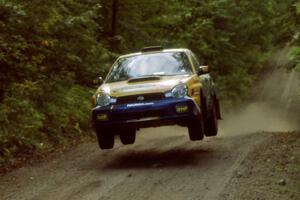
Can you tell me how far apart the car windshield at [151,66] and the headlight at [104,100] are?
977 mm

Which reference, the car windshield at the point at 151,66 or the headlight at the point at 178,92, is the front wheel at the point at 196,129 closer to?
the headlight at the point at 178,92

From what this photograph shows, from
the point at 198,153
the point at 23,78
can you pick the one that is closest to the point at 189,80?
the point at 198,153

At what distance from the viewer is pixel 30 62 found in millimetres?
14109

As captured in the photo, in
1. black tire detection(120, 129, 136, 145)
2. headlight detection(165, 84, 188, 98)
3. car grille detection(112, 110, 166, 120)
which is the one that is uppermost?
headlight detection(165, 84, 188, 98)

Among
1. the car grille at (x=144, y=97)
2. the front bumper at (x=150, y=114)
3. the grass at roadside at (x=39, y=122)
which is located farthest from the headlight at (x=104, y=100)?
the grass at roadside at (x=39, y=122)

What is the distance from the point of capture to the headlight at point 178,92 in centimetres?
1064

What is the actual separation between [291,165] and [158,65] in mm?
3596

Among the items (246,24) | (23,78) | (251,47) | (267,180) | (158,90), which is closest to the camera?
(267,180)

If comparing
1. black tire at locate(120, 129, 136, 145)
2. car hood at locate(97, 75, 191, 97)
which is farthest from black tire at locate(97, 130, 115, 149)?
black tire at locate(120, 129, 136, 145)

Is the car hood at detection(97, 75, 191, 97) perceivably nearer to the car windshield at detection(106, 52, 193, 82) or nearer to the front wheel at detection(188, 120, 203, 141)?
the car windshield at detection(106, 52, 193, 82)

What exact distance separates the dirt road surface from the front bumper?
0.74 metres

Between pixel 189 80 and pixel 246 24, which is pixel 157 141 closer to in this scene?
pixel 189 80

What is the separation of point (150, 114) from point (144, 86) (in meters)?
0.55

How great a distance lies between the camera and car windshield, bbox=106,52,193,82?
39.0 feet
